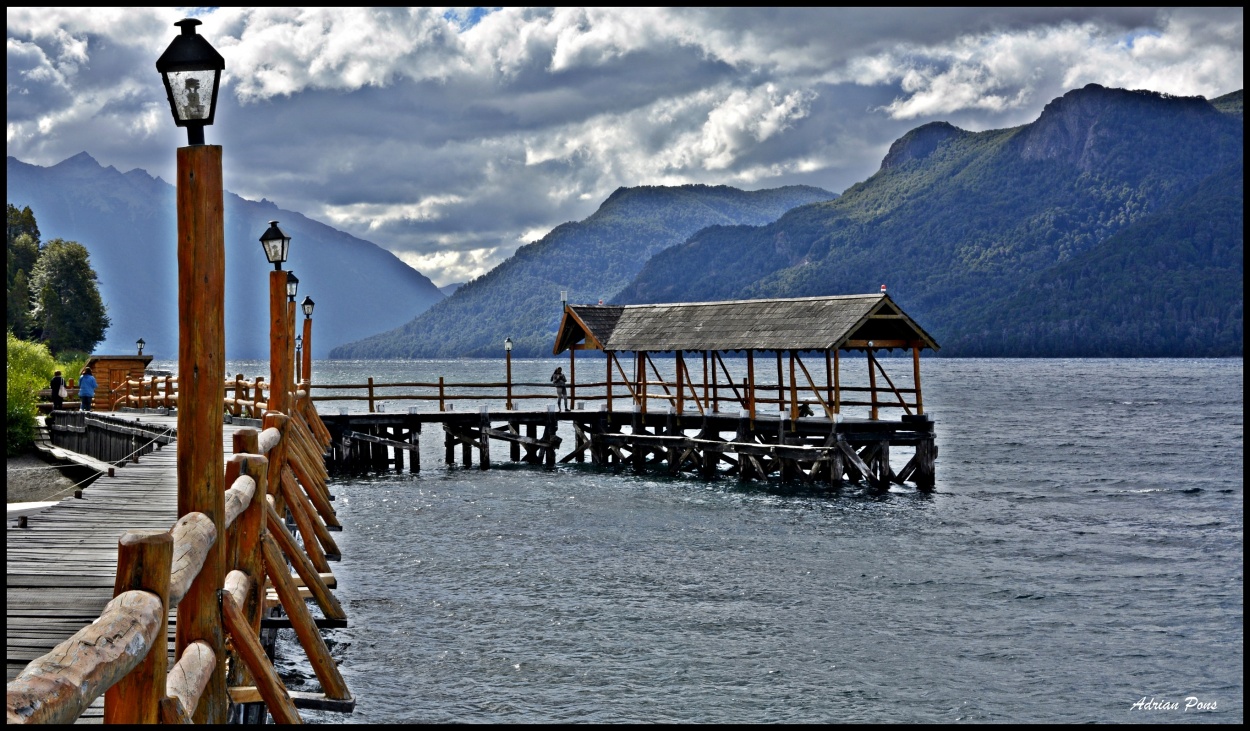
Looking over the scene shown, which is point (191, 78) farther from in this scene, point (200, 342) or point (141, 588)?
point (141, 588)

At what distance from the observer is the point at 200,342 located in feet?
19.4

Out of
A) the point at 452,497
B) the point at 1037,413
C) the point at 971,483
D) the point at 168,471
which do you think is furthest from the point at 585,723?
the point at 1037,413

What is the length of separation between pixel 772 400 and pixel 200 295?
89.8ft

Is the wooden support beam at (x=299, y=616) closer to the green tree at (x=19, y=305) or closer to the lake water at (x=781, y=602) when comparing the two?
the lake water at (x=781, y=602)

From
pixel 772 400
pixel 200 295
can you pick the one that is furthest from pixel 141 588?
pixel 772 400

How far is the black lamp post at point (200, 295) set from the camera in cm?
576

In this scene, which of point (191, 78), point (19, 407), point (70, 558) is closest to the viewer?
point (191, 78)

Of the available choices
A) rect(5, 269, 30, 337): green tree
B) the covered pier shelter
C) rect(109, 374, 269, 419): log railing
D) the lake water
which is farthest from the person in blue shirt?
rect(5, 269, 30, 337): green tree

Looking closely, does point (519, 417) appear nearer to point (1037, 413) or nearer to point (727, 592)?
point (727, 592)

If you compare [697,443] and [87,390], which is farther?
[697,443]

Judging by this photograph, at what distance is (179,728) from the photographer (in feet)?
14.4

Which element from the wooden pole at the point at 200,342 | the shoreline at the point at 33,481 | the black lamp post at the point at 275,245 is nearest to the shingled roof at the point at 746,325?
the black lamp post at the point at 275,245

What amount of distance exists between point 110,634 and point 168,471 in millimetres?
13680

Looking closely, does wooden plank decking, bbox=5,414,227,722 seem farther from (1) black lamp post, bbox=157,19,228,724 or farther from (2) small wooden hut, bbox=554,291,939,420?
(2) small wooden hut, bbox=554,291,939,420
